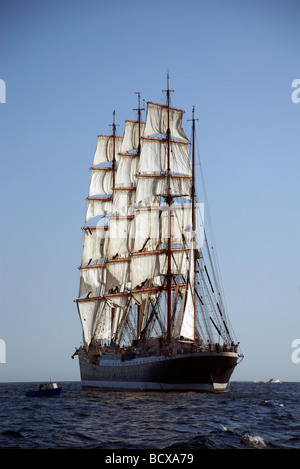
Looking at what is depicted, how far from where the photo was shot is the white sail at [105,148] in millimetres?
110250

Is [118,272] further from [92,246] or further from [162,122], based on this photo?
[162,122]

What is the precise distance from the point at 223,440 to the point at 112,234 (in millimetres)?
71436

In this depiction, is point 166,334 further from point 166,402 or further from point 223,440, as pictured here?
point 223,440

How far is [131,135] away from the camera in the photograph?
10262 centimetres

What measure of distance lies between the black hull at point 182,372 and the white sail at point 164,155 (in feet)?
91.7

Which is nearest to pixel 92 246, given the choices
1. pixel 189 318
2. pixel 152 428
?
pixel 189 318

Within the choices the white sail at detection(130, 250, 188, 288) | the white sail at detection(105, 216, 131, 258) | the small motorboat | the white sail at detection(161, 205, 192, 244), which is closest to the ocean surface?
the small motorboat

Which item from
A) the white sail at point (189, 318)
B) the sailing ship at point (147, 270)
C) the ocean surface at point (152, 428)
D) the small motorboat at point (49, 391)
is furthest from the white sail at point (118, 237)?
the ocean surface at point (152, 428)

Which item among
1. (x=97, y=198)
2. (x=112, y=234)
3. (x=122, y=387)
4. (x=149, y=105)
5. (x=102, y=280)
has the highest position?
(x=149, y=105)

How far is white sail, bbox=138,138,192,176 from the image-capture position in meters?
88.1

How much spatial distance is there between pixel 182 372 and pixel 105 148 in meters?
53.3
